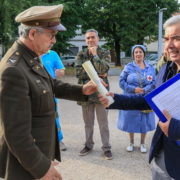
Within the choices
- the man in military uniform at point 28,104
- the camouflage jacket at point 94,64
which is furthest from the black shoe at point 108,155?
the man in military uniform at point 28,104


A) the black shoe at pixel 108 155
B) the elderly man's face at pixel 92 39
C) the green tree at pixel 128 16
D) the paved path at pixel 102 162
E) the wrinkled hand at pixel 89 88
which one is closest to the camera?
the wrinkled hand at pixel 89 88

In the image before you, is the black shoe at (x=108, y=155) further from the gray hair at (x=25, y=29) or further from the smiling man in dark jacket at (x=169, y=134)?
the gray hair at (x=25, y=29)

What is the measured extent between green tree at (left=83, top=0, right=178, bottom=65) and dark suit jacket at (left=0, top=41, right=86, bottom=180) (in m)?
23.7

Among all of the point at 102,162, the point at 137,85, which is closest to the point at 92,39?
the point at 137,85

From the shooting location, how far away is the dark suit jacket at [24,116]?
1679 mm

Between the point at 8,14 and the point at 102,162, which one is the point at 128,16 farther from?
the point at 102,162

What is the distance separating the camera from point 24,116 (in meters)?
1.71

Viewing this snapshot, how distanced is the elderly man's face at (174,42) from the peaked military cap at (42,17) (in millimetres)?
837

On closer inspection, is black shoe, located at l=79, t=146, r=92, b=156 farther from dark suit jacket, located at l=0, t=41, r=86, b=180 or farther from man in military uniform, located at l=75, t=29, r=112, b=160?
dark suit jacket, located at l=0, t=41, r=86, b=180

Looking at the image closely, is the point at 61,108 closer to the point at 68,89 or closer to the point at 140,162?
the point at 140,162

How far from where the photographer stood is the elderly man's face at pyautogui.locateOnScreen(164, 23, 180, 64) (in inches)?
75.5

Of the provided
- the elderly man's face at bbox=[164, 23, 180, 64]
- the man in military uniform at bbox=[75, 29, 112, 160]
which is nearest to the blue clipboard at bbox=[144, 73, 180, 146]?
the elderly man's face at bbox=[164, 23, 180, 64]

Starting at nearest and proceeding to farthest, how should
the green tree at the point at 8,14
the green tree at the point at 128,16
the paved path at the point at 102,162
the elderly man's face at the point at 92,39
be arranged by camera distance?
1. the paved path at the point at 102,162
2. the elderly man's face at the point at 92,39
3. the green tree at the point at 8,14
4. the green tree at the point at 128,16

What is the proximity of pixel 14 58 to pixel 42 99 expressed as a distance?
1.14ft
